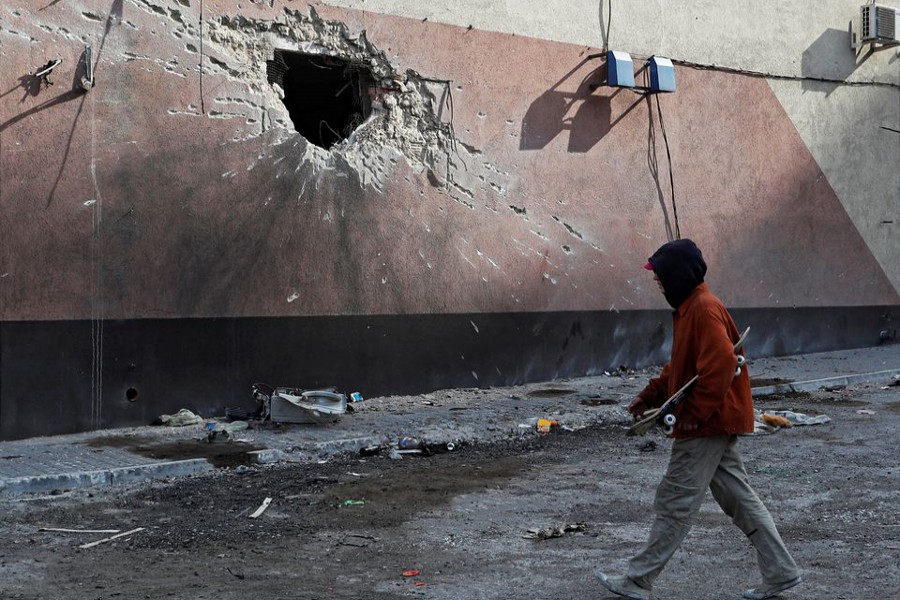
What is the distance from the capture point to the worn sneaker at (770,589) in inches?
182

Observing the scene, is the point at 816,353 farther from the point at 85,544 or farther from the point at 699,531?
the point at 85,544

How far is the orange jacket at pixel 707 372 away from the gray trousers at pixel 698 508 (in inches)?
4.3

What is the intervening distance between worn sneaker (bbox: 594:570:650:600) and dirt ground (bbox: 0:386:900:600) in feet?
0.35

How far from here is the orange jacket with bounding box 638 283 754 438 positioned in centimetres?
461

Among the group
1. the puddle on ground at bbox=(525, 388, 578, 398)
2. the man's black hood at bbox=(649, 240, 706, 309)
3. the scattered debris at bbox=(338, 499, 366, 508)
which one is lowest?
the scattered debris at bbox=(338, 499, 366, 508)

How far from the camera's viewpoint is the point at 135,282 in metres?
9.50

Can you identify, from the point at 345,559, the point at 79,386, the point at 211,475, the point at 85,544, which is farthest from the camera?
the point at 79,386

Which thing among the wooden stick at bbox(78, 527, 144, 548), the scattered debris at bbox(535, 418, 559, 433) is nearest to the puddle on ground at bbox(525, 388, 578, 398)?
the scattered debris at bbox(535, 418, 559, 433)

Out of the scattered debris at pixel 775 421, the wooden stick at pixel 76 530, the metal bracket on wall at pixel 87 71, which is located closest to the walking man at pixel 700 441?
the wooden stick at pixel 76 530

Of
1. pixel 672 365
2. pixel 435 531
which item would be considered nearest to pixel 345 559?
pixel 435 531

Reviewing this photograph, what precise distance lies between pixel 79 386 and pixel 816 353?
36.3ft

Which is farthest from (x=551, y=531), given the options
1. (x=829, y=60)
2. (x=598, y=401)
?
(x=829, y=60)

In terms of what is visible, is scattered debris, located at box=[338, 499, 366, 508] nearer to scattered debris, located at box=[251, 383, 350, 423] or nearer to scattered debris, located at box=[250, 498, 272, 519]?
scattered debris, located at box=[250, 498, 272, 519]

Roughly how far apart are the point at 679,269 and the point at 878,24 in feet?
42.6
